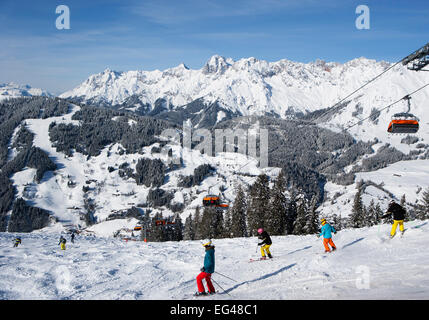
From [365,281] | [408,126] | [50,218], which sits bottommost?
[50,218]

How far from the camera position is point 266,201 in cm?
4609

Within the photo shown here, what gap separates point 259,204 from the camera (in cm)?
4597

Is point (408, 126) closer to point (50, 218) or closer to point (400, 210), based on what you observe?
point (400, 210)

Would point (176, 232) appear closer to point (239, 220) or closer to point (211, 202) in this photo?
point (211, 202)

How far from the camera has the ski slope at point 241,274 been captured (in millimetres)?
11062

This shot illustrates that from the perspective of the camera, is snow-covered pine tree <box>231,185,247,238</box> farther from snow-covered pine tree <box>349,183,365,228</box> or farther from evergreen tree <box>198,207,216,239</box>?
snow-covered pine tree <box>349,183,365,228</box>

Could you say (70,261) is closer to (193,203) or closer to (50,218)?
(193,203)

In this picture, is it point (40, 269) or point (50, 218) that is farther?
point (50, 218)

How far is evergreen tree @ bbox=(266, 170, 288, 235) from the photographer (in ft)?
142
